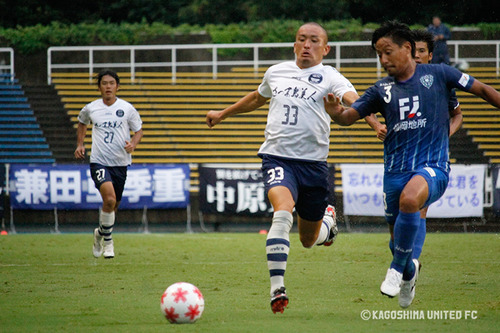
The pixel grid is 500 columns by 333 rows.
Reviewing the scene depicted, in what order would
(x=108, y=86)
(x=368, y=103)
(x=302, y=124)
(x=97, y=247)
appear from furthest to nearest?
(x=108, y=86), (x=97, y=247), (x=302, y=124), (x=368, y=103)

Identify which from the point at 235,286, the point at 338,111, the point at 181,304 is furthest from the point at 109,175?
the point at 181,304

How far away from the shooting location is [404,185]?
7.00 m

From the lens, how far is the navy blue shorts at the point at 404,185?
6.80m

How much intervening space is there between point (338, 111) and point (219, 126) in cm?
1915

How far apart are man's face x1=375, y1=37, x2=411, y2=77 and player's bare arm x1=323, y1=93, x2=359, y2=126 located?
18.4 inches

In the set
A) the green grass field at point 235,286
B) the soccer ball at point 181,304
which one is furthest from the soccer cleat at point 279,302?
the soccer ball at point 181,304

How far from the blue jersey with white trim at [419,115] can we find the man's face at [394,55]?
12 cm

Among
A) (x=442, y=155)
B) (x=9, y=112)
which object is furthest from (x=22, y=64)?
(x=442, y=155)

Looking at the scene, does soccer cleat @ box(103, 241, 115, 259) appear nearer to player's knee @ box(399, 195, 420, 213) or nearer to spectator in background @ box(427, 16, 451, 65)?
player's knee @ box(399, 195, 420, 213)

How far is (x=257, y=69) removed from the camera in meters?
27.8

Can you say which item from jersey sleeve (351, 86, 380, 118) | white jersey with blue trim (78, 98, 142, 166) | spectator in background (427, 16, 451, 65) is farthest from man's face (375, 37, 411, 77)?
spectator in background (427, 16, 451, 65)

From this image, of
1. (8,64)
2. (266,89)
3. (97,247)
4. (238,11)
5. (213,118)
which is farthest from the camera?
(238,11)

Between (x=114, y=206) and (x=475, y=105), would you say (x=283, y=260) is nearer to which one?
(x=114, y=206)

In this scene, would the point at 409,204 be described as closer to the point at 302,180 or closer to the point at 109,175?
the point at 302,180
